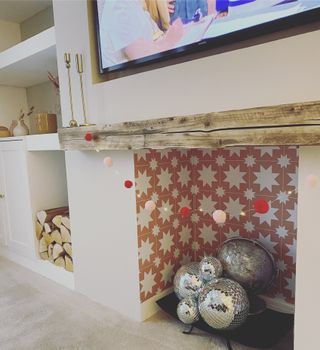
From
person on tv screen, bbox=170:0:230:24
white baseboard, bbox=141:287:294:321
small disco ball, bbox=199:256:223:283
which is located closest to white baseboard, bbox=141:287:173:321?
white baseboard, bbox=141:287:294:321

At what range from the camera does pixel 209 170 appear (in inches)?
81.7

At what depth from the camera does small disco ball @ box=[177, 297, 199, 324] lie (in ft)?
5.38

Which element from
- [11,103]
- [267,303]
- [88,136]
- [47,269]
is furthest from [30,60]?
[267,303]

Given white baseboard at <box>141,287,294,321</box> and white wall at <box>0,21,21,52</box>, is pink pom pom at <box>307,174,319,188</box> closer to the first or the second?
white baseboard at <box>141,287,294,321</box>

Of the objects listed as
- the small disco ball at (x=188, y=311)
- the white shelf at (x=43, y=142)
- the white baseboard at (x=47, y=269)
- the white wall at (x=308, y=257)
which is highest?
the white shelf at (x=43, y=142)

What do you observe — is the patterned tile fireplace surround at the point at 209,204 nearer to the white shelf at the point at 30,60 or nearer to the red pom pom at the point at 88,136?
the red pom pom at the point at 88,136

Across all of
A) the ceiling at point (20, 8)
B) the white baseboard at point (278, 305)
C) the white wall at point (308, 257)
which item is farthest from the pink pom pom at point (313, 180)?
the ceiling at point (20, 8)

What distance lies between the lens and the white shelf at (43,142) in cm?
228

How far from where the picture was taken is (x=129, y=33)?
164cm

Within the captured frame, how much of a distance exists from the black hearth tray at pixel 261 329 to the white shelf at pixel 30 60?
6.98 feet

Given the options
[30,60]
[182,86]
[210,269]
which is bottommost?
[210,269]

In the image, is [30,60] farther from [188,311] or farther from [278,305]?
[278,305]

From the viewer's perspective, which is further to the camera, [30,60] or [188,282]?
[30,60]

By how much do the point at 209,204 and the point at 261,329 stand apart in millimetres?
840
